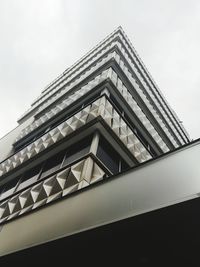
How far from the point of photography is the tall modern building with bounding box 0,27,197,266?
15.3 ft

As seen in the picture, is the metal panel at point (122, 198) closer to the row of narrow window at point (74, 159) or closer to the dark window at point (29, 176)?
the row of narrow window at point (74, 159)

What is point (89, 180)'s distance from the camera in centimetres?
741

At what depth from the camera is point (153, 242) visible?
447 cm

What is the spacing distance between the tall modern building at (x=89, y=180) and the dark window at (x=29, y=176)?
6 centimetres

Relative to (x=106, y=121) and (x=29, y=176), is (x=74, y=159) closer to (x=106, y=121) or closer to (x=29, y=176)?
(x=106, y=121)

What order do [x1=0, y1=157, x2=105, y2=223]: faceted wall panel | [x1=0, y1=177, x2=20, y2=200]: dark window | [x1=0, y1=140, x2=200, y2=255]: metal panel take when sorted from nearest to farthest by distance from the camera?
[x1=0, y1=140, x2=200, y2=255]: metal panel < [x1=0, y1=157, x2=105, y2=223]: faceted wall panel < [x1=0, y1=177, x2=20, y2=200]: dark window

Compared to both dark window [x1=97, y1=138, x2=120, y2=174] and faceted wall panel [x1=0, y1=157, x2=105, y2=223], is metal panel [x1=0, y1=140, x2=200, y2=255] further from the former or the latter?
dark window [x1=97, y1=138, x2=120, y2=174]

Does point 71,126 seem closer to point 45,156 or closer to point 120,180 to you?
point 45,156

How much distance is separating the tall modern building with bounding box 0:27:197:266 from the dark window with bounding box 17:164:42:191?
6cm

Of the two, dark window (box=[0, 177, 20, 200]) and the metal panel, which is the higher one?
dark window (box=[0, 177, 20, 200])

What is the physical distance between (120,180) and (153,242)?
1327 millimetres

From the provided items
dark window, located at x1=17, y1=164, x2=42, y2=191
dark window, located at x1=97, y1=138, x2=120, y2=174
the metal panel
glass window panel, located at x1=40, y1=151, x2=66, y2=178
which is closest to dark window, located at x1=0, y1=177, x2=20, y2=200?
dark window, located at x1=17, y1=164, x2=42, y2=191

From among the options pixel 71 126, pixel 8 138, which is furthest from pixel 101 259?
pixel 8 138

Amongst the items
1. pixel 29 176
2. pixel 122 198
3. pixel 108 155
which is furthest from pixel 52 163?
pixel 122 198
